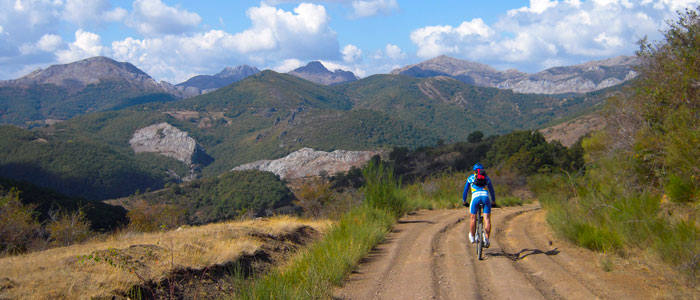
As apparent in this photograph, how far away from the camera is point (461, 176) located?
22.3 meters

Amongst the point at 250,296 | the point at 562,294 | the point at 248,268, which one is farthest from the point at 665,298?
the point at 248,268

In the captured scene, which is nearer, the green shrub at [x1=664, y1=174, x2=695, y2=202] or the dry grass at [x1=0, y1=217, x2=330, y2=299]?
the dry grass at [x1=0, y1=217, x2=330, y2=299]

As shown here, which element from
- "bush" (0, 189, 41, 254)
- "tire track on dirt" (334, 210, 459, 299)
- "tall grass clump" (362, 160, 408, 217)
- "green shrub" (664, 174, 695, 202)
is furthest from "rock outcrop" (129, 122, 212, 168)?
"green shrub" (664, 174, 695, 202)

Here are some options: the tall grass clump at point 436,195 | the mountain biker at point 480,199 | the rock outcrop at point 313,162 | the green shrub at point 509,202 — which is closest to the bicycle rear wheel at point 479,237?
the mountain biker at point 480,199

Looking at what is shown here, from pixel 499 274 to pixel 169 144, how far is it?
18936 centimetres

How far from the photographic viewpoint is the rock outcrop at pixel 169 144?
560ft

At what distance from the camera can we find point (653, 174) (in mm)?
8922

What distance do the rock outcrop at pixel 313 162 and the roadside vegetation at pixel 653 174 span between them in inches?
3266

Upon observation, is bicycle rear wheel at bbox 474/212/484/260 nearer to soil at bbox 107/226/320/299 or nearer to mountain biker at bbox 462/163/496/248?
mountain biker at bbox 462/163/496/248

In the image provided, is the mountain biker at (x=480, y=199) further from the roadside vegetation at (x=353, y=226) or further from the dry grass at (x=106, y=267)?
the dry grass at (x=106, y=267)

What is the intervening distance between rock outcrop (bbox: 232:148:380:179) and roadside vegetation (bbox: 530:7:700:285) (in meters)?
83.0

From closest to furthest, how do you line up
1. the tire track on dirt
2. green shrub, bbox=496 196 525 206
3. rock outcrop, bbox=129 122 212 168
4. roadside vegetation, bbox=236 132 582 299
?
roadside vegetation, bbox=236 132 582 299, the tire track on dirt, green shrub, bbox=496 196 525 206, rock outcrop, bbox=129 122 212 168

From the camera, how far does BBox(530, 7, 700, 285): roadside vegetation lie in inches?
230

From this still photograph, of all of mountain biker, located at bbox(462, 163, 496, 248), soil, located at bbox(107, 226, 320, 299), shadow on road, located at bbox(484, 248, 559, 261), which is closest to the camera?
soil, located at bbox(107, 226, 320, 299)
